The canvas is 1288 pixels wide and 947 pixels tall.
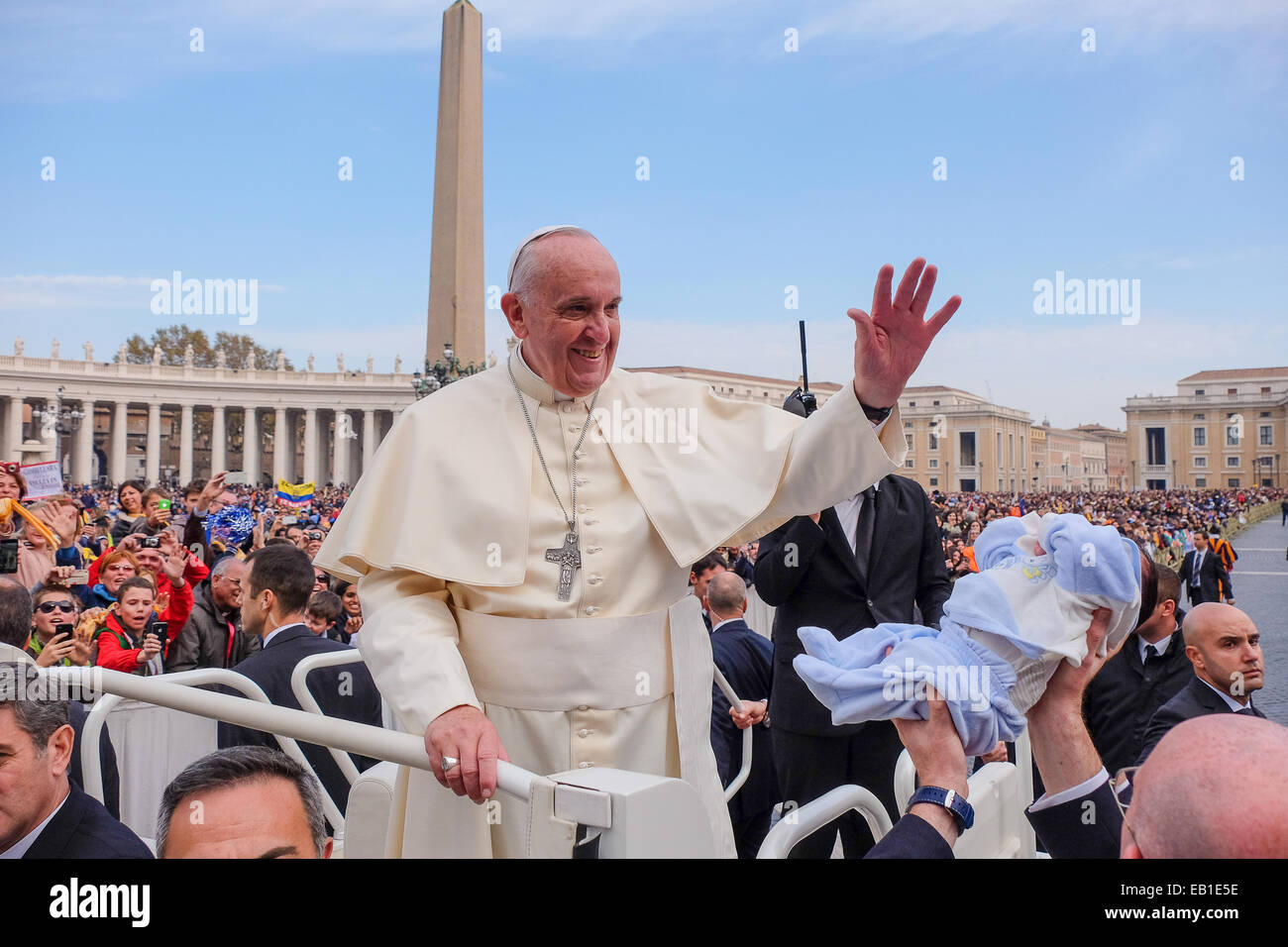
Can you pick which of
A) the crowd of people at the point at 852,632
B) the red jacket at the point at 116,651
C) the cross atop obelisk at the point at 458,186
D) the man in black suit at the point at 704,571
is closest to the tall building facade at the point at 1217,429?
the cross atop obelisk at the point at 458,186

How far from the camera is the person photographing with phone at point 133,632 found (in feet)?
15.4

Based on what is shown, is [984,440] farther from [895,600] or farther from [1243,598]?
[895,600]

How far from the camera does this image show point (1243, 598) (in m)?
16.0

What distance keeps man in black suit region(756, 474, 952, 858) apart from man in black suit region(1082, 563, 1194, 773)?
0.90 metres

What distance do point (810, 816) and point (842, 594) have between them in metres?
1.99

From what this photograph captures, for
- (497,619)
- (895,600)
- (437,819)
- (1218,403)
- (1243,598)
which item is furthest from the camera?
(1218,403)

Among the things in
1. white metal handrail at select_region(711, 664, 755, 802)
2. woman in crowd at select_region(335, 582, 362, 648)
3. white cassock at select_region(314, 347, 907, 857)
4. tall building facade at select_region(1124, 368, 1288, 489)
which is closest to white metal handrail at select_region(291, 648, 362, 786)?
white cassock at select_region(314, 347, 907, 857)

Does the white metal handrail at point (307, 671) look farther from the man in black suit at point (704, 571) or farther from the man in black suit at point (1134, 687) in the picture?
the man in black suit at point (704, 571)

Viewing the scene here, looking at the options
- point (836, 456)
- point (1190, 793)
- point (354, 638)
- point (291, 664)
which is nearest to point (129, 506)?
point (354, 638)

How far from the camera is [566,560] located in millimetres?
2217

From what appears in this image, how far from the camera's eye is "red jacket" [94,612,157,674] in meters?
4.69

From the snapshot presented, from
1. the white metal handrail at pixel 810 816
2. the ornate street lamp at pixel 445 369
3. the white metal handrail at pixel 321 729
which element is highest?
the ornate street lamp at pixel 445 369
